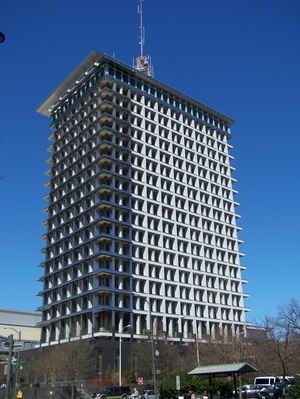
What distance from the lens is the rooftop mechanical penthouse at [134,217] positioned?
3356 inches

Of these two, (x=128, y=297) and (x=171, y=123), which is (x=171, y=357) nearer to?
(x=128, y=297)

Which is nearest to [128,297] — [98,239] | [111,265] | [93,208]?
[111,265]

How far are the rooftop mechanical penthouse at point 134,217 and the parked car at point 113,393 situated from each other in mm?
15153

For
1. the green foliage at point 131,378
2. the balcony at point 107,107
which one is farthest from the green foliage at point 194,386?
the balcony at point 107,107

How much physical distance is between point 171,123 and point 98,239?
40.5 meters

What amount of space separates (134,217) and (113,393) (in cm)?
3818

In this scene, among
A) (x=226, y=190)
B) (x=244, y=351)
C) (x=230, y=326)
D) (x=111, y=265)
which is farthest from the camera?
(x=226, y=190)

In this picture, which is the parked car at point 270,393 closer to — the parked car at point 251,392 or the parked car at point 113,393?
the parked car at point 251,392

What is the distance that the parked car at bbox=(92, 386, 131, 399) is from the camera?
6038 centimetres

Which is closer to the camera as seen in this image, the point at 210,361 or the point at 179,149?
the point at 210,361

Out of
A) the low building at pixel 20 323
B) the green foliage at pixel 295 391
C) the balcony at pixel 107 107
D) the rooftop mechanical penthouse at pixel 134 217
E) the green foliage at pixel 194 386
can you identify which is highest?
the balcony at pixel 107 107

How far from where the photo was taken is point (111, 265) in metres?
83.5

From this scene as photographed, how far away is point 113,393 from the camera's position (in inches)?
2429

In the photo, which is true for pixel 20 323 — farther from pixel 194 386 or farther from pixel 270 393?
pixel 194 386
